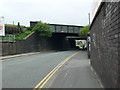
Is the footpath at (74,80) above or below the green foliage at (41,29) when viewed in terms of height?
below

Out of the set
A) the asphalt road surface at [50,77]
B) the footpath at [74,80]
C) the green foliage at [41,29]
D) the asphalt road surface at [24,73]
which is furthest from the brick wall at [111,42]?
the green foliage at [41,29]

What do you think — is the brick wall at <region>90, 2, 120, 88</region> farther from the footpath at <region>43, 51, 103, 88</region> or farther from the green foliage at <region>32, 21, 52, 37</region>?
the green foliage at <region>32, 21, 52, 37</region>

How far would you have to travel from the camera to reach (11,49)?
103 feet

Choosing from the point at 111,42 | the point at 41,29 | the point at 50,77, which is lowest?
the point at 50,77

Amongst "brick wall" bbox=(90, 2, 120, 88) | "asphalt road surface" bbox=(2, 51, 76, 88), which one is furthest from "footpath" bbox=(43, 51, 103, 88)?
"brick wall" bbox=(90, 2, 120, 88)

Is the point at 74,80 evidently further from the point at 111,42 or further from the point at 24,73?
the point at 111,42

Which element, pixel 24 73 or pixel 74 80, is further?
pixel 24 73

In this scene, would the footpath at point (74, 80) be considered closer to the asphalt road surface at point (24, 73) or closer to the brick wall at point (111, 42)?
the asphalt road surface at point (24, 73)

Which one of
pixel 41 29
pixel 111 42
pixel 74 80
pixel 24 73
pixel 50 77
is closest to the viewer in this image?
pixel 111 42

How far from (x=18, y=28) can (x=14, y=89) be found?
39.8 m

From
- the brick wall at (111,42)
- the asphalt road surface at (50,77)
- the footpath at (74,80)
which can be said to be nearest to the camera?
the brick wall at (111,42)

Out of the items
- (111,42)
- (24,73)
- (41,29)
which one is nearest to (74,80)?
(24,73)

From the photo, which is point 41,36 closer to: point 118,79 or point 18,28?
point 18,28

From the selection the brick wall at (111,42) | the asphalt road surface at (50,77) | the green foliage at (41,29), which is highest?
the green foliage at (41,29)
